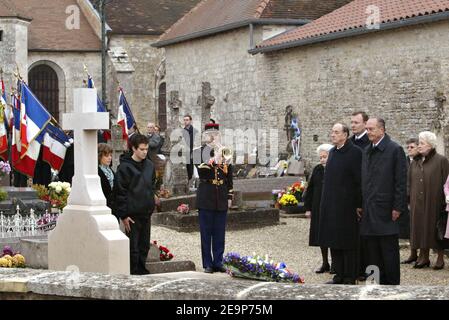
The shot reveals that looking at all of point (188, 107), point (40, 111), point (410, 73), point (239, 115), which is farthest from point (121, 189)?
point (188, 107)

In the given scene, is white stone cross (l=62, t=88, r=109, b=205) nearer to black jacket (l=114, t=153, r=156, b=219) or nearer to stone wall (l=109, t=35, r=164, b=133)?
black jacket (l=114, t=153, r=156, b=219)

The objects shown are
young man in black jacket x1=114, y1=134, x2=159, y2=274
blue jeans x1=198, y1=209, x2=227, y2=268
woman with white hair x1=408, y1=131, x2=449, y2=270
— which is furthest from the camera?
woman with white hair x1=408, y1=131, x2=449, y2=270

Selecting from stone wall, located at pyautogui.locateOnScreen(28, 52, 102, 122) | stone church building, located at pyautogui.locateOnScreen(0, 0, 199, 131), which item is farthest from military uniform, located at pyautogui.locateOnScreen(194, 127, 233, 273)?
stone wall, located at pyautogui.locateOnScreen(28, 52, 102, 122)

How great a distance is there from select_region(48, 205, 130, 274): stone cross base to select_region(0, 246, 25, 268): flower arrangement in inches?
57.5

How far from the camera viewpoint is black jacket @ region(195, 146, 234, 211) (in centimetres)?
1108

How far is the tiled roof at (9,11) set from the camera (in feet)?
136

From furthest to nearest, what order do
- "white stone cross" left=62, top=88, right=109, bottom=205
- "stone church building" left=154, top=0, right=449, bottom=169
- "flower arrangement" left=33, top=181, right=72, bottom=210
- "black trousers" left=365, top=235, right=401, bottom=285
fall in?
"stone church building" left=154, top=0, right=449, bottom=169 → "flower arrangement" left=33, top=181, right=72, bottom=210 → "black trousers" left=365, top=235, right=401, bottom=285 → "white stone cross" left=62, top=88, right=109, bottom=205

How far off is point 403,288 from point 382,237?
459cm

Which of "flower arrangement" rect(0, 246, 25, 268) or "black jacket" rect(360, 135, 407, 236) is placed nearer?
"black jacket" rect(360, 135, 407, 236)

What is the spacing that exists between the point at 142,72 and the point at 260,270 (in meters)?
37.3

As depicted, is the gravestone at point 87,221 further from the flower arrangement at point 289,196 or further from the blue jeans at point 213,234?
the flower arrangement at point 289,196

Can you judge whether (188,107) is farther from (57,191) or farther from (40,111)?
(57,191)

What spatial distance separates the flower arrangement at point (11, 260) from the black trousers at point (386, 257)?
3.79 m

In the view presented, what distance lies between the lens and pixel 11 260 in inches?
413
